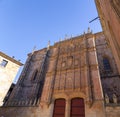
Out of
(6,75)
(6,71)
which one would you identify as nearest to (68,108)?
(6,75)

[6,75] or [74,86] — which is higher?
[6,75]

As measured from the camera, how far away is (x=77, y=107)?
11.4m

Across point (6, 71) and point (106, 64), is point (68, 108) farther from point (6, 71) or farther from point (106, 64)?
point (6, 71)

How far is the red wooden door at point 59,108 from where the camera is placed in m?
11.8

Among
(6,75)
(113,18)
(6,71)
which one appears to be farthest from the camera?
(6,71)

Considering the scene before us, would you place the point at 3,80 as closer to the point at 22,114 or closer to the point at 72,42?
the point at 22,114

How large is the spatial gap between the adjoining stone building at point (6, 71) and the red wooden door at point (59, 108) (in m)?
9.45

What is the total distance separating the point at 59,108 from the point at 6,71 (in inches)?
441

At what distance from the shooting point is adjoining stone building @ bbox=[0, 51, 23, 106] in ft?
55.6

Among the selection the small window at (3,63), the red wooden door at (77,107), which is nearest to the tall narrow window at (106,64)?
the red wooden door at (77,107)

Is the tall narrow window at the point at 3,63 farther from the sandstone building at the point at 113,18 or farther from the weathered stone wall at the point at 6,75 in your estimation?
the sandstone building at the point at 113,18

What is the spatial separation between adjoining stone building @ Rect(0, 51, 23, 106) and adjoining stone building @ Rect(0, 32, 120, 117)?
175 centimetres

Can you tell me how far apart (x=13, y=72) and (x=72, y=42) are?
11684 mm

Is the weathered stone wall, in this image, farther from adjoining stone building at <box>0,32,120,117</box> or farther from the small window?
adjoining stone building at <box>0,32,120,117</box>
